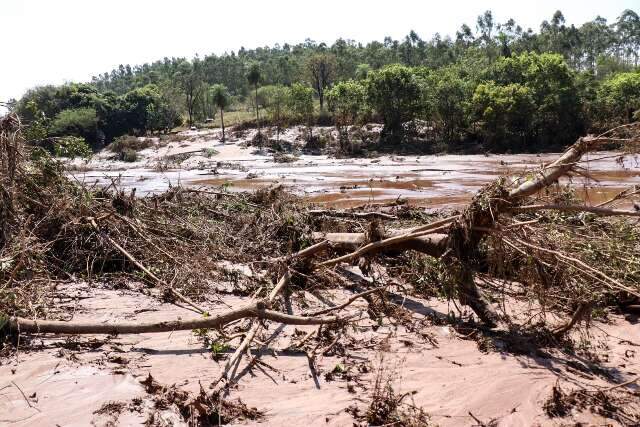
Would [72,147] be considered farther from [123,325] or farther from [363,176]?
[363,176]

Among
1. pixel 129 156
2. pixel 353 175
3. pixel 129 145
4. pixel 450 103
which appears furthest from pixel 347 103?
pixel 129 145

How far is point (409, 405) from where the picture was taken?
361 cm

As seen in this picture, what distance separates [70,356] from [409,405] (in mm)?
2698

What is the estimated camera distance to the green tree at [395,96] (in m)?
43.5

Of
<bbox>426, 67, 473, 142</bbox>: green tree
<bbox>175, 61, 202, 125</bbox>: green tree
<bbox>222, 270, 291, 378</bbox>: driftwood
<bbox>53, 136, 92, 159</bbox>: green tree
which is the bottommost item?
<bbox>222, 270, 291, 378</bbox>: driftwood

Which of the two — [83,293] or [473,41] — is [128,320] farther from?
[473,41]

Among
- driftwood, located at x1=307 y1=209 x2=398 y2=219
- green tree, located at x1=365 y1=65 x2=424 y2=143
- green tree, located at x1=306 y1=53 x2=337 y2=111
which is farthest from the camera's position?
green tree, located at x1=306 y1=53 x2=337 y2=111

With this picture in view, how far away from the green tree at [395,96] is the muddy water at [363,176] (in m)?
6.30

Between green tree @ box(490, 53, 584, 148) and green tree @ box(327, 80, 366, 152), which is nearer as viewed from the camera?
green tree @ box(490, 53, 584, 148)

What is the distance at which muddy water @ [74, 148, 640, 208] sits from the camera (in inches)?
717

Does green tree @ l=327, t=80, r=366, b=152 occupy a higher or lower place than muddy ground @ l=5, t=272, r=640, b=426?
higher

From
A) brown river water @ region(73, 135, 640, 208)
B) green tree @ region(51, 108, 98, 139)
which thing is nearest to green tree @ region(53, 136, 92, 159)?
brown river water @ region(73, 135, 640, 208)

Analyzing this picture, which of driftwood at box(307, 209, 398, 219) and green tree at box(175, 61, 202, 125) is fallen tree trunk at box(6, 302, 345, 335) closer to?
driftwood at box(307, 209, 398, 219)

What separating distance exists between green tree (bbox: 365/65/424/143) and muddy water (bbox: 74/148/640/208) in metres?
6.30
